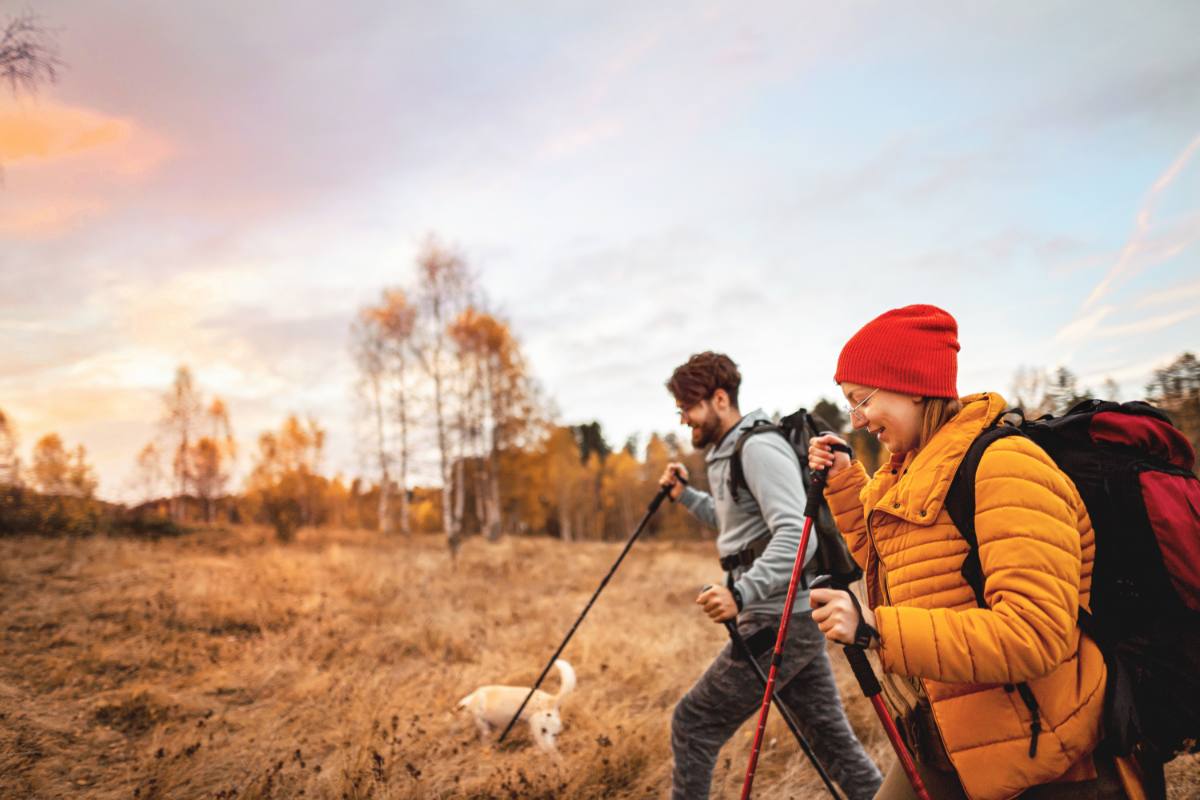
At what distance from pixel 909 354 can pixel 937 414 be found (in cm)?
19

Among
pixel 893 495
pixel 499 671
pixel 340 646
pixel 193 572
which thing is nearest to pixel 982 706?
pixel 893 495

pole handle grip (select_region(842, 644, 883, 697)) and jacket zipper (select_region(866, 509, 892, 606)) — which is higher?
jacket zipper (select_region(866, 509, 892, 606))

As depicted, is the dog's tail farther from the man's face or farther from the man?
the man's face

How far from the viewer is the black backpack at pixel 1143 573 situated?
49.9 inches

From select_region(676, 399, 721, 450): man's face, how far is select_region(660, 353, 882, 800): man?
169 millimetres

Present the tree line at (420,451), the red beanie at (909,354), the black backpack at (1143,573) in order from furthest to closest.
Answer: the tree line at (420,451) < the red beanie at (909,354) < the black backpack at (1143,573)

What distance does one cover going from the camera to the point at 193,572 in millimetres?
8438

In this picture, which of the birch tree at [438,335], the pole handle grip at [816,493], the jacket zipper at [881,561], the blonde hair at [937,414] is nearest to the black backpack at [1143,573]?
the blonde hair at [937,414]

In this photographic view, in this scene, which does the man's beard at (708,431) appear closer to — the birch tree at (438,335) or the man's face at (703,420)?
the man's face at (703,420)

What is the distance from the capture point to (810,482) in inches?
106

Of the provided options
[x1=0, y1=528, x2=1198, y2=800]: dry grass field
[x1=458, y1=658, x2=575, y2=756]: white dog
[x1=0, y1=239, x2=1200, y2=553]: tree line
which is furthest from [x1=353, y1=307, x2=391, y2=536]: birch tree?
[x1=458, y1=658, x2=575, y2=756]: white dog

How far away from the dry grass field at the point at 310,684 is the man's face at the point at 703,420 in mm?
2224

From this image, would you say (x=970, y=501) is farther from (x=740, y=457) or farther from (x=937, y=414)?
(x=740, y=457)

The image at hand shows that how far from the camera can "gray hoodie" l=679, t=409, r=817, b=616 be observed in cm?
250
